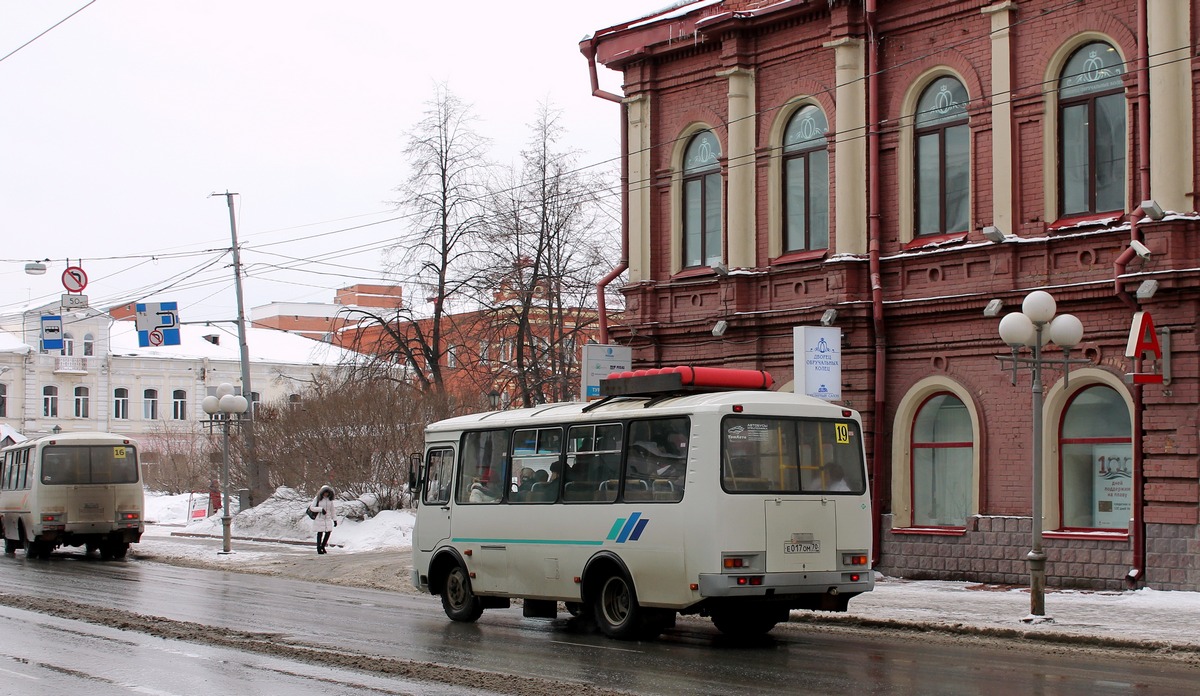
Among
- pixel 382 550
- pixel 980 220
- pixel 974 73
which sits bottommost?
pixel 382 550

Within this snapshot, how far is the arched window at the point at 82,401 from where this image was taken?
273 ft

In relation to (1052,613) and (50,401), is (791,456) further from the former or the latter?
(50,401)

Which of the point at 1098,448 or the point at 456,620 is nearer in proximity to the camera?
the point at 456,620

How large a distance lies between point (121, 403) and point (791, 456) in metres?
76.1

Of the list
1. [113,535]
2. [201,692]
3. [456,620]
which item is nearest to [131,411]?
[113,535]

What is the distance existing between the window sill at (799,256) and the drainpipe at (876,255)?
1094 mm

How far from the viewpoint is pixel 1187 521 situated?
18.4 metres

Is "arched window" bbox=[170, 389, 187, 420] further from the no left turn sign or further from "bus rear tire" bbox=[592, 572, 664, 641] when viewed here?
"bus rear tire" bbox=[592, 572, 664, 641]

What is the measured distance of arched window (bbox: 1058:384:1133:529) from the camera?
64.7 ft

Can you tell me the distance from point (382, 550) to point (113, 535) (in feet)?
19.5

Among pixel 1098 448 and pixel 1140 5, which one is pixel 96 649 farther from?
pixel 1140 5

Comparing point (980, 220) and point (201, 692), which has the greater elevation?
point (980, 220)

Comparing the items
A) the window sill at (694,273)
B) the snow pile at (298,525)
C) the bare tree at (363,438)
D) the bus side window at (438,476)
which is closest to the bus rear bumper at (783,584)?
the bus side window at (438,476)

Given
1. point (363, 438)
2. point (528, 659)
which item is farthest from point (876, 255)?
point (363, 438)
